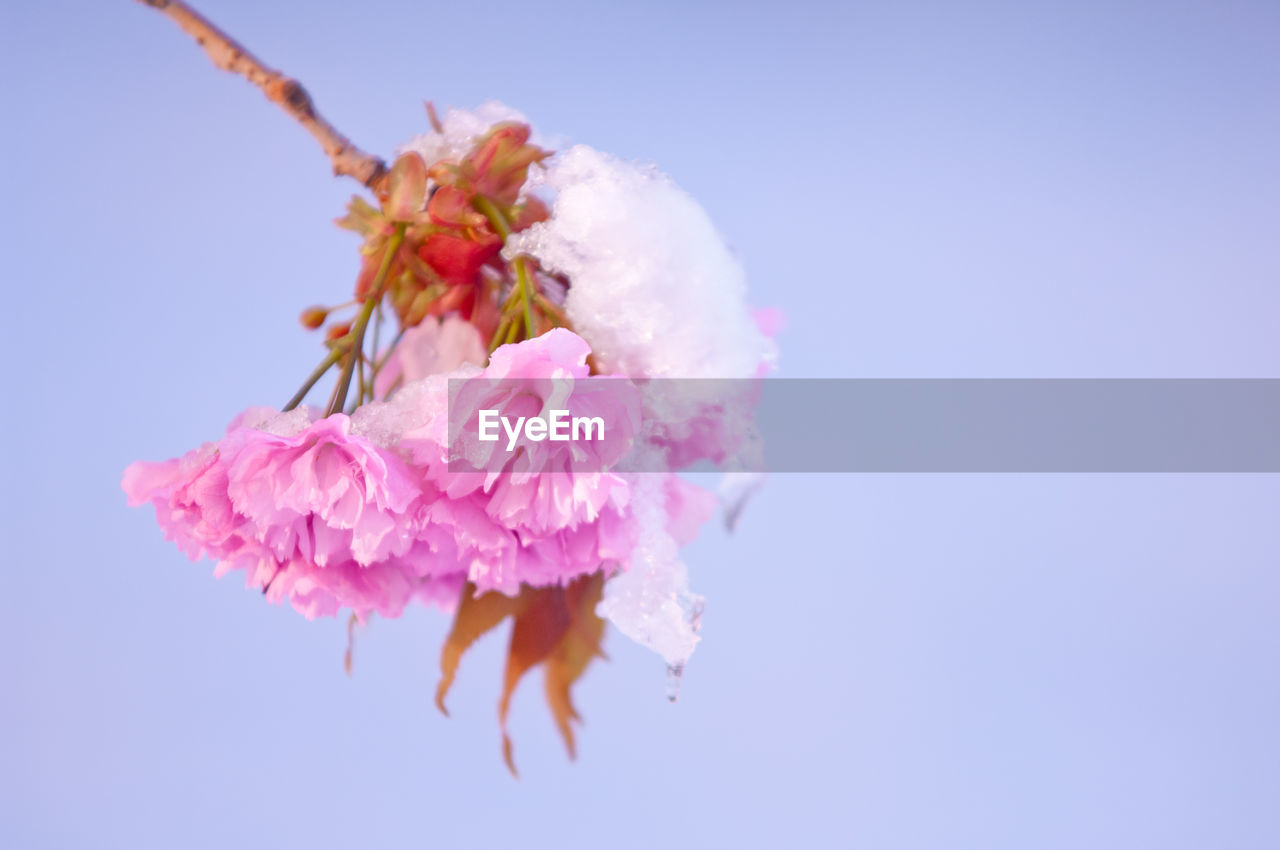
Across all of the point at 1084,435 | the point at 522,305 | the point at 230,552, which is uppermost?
the point at 1084,435

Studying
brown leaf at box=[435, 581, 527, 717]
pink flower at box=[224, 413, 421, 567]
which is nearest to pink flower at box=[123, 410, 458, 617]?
pink flower at box=[224, 413, 421, 567]

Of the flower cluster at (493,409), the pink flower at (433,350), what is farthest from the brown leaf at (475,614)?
the pink flower at (433,350)

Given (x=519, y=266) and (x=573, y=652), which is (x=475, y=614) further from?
(x=519, y=266)

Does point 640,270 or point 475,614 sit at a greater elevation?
point 640,270

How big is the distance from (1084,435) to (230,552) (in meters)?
0.42

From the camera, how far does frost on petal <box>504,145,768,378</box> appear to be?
0.89 feet

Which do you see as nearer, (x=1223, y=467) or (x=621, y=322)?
(x=621, y=322)

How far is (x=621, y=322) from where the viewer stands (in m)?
0.27

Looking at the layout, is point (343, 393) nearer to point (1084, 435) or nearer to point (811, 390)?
point (811, 390)

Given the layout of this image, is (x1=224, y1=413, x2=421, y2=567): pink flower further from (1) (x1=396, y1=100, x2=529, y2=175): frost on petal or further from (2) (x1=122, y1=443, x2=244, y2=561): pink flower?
(1) (x1=396, y1=100, x2=529, y2=175): frost on petal

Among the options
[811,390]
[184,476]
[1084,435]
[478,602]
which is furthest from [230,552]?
[1084,435]

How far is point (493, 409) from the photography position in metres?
0.22

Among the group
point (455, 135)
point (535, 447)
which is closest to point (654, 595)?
point (535, 447)

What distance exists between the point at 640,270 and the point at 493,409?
0.27 feet
